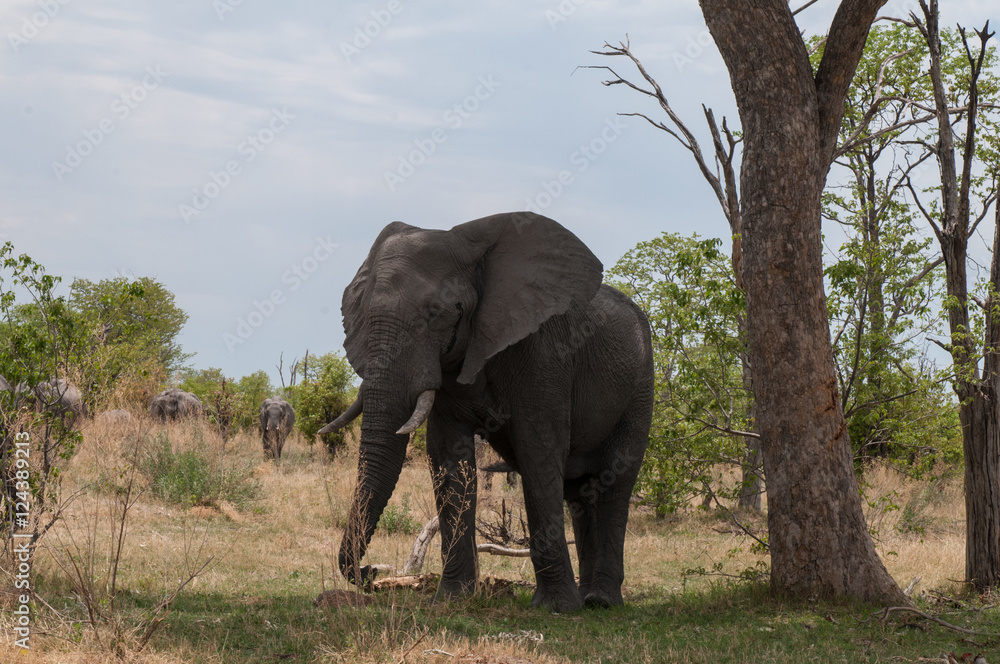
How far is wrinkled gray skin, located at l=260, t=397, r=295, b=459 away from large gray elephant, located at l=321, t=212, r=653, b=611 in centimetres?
1690

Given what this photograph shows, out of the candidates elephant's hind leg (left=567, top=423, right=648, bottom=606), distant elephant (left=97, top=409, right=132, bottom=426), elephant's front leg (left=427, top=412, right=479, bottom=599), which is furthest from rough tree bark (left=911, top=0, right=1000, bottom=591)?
distant elephant (left=97, top=409, right=132, bottom=426)

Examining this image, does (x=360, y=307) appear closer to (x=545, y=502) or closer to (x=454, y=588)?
(x=545, y=502)

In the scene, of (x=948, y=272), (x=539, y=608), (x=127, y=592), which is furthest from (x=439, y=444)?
(x=948, y=272)

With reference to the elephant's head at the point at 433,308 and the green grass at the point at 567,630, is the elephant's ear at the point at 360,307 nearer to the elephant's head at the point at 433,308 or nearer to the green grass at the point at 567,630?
the elephant's head at the point at 433,308

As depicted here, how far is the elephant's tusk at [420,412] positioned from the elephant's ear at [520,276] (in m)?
0.46

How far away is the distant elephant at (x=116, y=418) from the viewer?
52.5 ft

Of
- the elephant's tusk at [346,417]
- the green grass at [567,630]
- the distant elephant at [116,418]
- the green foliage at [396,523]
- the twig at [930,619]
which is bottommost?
the green grass at [567,630]

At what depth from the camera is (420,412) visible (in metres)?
7.42

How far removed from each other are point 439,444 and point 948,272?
6.17 m

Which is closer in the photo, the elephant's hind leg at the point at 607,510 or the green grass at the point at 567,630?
the green grass at the point at 567,630

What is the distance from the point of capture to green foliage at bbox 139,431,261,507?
1458cm

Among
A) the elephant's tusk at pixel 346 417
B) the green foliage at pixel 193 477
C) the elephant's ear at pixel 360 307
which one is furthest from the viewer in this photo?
the green foliage at pixel 193 477
